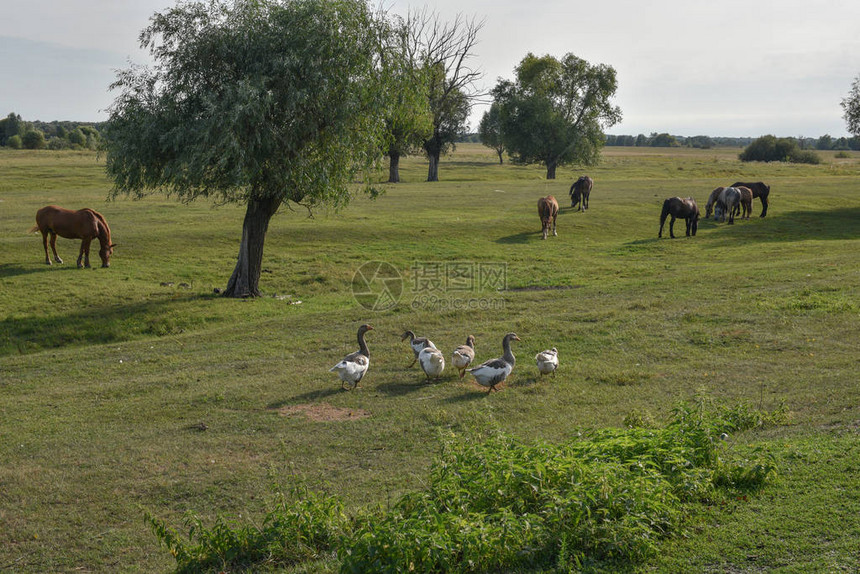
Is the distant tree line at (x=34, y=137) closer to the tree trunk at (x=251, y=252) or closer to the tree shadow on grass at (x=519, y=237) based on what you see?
the tree shadow on grass at (x=519, y=237)

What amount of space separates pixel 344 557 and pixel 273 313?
55.3 feet

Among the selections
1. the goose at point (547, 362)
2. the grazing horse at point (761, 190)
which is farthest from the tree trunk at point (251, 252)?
the grazing horse at point (761, 190)

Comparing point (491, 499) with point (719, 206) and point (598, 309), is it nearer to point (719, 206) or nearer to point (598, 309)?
point (598, 309)

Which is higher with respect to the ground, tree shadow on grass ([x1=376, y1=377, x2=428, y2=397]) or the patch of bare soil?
tree shadow on grass ([x1=376, y1=377, x2=428, y2=397])

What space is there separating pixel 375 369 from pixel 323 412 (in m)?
2.82

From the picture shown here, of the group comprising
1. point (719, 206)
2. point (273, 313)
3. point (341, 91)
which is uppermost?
point (341, 91)

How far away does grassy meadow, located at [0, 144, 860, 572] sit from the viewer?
823 cm

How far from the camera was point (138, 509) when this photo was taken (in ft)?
30.0

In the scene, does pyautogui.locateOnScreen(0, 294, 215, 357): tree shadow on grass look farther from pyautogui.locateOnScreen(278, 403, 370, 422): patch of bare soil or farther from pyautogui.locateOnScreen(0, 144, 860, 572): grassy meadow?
pyautogui.locateOnScreen(278, 403, 370, 422): patch of bare soil

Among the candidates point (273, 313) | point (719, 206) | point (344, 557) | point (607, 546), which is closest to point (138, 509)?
point (344, 557)

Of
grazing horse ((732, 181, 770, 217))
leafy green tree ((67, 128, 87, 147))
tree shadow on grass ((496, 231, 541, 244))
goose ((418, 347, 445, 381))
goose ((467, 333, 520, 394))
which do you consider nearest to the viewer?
goose ((467, 333, 520, 394))

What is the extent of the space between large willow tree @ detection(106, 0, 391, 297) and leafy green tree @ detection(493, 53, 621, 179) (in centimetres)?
5298

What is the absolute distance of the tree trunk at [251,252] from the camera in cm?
2425

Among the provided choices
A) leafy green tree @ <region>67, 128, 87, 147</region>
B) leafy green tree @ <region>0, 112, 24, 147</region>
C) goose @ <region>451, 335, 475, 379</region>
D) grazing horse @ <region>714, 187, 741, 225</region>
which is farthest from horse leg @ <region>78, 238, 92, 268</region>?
leafy green tree @ <region>0, 112, 24, 147</region>
